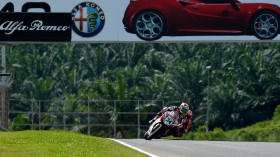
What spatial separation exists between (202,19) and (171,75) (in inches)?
1316

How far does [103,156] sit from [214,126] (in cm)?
5637

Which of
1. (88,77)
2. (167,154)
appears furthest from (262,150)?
(88,77)

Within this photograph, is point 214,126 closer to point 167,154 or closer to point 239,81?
point 239,81

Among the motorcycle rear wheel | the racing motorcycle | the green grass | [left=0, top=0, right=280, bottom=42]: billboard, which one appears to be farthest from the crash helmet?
[left=0, top=0, right=280, bottom=42]: billboard

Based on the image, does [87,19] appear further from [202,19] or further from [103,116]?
[103,116]

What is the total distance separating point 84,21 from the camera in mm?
40031

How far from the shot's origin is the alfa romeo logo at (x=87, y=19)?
40062 millimetres

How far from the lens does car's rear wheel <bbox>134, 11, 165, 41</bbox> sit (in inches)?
1559

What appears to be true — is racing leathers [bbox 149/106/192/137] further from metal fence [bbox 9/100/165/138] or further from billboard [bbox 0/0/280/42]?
metal fence [bbox 9/100/165/138]

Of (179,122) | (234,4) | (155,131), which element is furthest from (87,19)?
(179,122)

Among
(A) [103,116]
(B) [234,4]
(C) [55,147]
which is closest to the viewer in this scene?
(C) [55,147]

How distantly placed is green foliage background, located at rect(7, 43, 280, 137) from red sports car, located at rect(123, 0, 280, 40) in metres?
25.1

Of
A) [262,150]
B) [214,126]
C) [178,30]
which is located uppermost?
[178,30]

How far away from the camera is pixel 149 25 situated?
39.7 metres
